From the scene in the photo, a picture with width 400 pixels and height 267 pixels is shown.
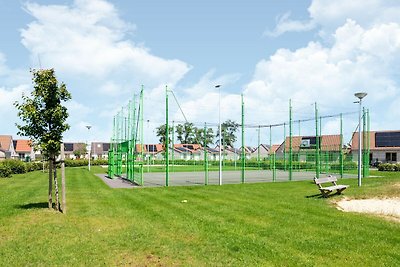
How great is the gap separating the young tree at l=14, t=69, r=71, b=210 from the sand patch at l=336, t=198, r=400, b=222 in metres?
10.3

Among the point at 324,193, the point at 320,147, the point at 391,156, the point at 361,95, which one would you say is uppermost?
the point at 361,95

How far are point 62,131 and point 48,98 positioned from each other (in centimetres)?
120

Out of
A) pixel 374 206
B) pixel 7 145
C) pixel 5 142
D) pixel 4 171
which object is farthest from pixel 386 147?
pixel 5 142

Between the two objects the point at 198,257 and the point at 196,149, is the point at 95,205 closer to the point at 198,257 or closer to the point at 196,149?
the point at 198,257

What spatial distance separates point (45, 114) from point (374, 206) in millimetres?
11813

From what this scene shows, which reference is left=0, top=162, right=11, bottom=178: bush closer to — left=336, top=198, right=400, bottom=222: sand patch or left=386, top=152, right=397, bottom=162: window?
left=336, top=198, right=400, bottom=222: sand patch

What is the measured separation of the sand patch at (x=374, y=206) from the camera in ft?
39.6

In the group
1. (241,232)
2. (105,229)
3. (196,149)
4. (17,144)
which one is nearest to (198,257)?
(241,232)

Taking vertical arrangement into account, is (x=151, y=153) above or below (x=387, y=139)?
below

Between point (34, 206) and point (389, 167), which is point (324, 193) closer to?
point (34, 206)

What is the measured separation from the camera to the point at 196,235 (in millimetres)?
9102

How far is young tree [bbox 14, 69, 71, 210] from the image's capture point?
40.1ft

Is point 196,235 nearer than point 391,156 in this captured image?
Yes

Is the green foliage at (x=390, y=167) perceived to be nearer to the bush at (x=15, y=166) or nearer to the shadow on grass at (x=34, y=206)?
the shadow on grass at (x=34, y=206)
